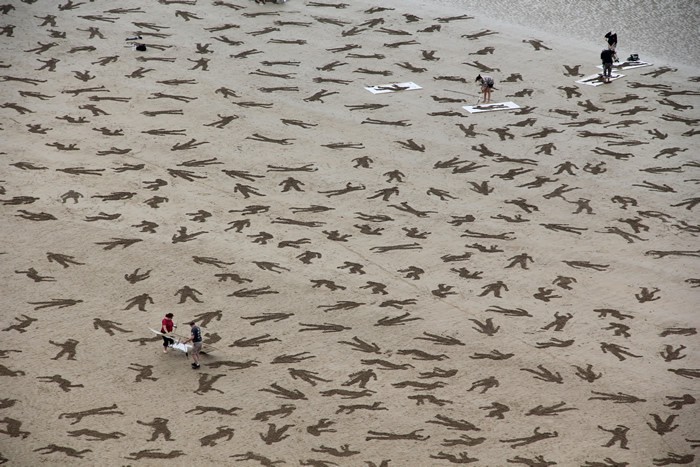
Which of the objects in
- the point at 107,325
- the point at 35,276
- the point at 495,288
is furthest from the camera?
the point at 495,288

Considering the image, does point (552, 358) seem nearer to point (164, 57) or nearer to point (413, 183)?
point (413, 183)

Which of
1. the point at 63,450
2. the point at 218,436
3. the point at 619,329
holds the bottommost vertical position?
the point at 63,450

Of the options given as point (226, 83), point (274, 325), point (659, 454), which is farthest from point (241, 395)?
point (226, 83)

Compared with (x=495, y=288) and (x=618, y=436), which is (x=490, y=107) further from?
(x=618, y=436)

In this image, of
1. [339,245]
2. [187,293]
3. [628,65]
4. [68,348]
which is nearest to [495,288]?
[339,245]

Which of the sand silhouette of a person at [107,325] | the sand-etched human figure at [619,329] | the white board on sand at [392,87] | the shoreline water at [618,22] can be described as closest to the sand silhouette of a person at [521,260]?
the sand-etched human figure at [619,329]

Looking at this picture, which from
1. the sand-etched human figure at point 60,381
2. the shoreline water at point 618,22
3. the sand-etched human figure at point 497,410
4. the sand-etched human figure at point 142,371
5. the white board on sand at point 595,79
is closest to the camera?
the sand-etched human figure at point 497,410

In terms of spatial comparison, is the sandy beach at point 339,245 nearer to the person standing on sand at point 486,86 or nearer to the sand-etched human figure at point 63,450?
the sand-etched human figure at point 63,450
